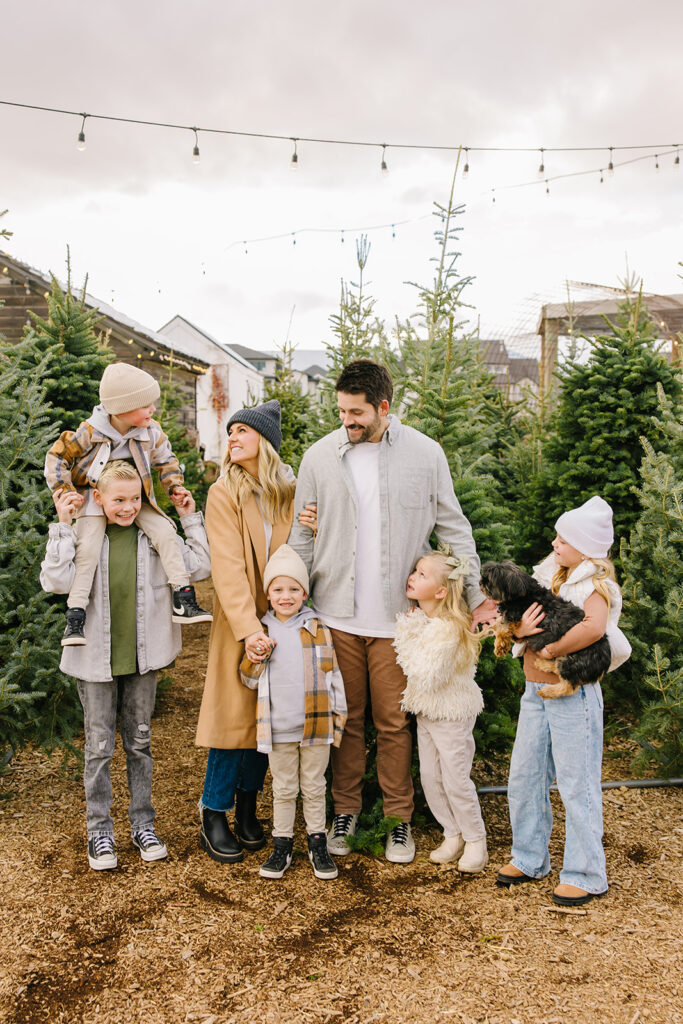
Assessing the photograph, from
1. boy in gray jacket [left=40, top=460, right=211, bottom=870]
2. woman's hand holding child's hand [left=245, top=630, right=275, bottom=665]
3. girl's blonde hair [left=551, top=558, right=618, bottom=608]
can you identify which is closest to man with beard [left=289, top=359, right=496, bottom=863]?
woman's hand holding child's hand [left=245, top=630, right=275, bottom=665]

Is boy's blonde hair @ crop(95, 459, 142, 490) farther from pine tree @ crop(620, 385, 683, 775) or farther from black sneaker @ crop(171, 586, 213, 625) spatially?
pine tree @ crop(620, 385, 683, 775)

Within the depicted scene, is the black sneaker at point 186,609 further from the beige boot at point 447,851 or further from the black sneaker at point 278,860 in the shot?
the beige boot at point 447,851

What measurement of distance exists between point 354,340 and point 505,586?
8.36m

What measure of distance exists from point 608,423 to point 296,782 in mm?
4511

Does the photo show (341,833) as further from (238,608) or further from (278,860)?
(238,608)

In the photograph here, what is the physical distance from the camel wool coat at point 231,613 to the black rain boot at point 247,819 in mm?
452

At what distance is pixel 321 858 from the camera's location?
12.0ft

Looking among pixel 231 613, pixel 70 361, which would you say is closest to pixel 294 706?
pixel 231 613

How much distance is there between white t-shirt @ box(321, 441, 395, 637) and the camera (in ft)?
12.3

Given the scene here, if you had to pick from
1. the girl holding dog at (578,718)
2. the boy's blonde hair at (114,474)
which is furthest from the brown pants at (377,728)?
the boy's blonde hair at (114,474)

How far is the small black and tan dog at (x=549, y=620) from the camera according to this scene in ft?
10.8

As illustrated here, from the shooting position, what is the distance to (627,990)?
2801 millimetres

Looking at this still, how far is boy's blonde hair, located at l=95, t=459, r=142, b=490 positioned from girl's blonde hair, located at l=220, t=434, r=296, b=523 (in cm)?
45

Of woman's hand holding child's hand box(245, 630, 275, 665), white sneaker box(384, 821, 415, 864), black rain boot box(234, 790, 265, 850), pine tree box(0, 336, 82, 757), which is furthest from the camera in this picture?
pine tree box(0, 336, 82, 757)
